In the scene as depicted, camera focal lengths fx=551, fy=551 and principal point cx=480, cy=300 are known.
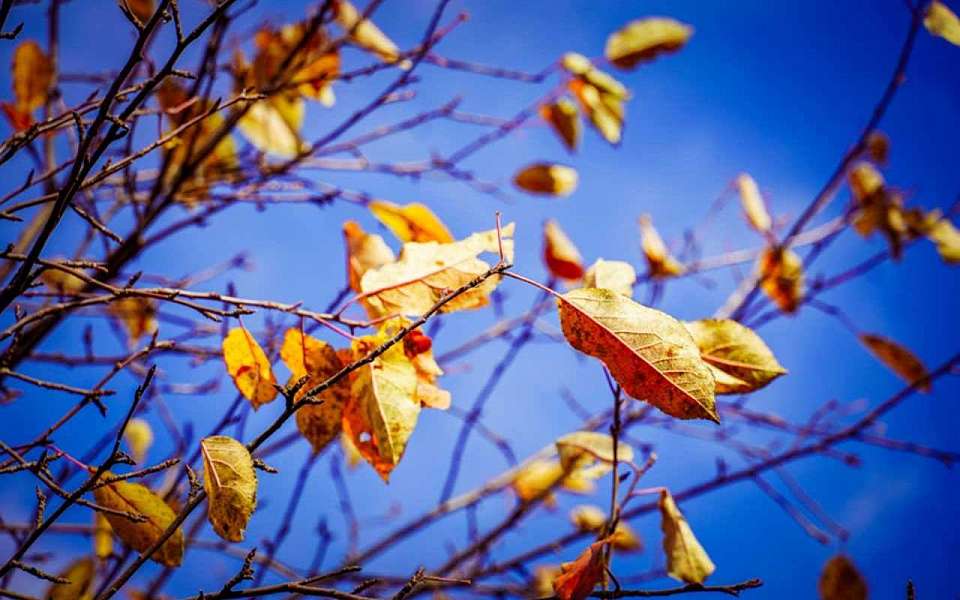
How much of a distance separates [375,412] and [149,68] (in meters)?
0.73

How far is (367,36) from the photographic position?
117cm

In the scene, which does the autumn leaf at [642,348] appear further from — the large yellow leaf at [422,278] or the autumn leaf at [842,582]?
the autumn leaf at [842,582]

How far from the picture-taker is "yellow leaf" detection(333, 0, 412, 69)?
113 centimetres

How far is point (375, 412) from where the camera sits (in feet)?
1.90

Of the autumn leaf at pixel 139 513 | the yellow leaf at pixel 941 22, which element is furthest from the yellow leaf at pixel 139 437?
the yellow leaf at pixel 941 22

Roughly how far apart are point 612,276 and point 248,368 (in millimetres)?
451

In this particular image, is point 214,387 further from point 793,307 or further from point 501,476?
point 793,307

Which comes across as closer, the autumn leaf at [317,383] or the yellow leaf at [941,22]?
the autumn leaf at [317,383]

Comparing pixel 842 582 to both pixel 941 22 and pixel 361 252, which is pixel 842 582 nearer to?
pixel 941 22

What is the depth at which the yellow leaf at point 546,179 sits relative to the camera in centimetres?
135

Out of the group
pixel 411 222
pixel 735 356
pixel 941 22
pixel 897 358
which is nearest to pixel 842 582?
pixel 897 358

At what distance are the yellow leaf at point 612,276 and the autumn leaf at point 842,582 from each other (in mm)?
1120

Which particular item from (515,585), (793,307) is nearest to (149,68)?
(515,585)

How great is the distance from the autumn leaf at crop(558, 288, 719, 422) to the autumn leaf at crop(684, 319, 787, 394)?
0.11 meters
